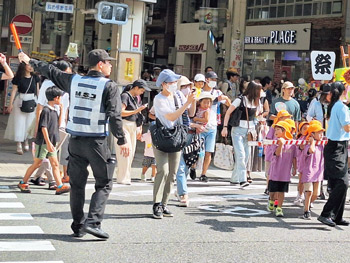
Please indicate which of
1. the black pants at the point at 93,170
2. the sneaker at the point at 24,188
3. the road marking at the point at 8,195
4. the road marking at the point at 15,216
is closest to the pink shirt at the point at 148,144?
the sneaker at the point at 24,188

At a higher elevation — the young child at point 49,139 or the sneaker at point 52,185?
the young child at point 49,139

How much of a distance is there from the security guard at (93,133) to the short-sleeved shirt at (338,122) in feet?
9.74

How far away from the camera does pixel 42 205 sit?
33.4ft

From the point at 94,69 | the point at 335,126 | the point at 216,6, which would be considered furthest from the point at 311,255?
the point at 216,6

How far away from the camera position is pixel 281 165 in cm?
1046

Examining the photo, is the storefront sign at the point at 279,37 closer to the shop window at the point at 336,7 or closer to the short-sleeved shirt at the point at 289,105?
the shop window at the point at 336,7

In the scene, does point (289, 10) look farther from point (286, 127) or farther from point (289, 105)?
point (286, 127)

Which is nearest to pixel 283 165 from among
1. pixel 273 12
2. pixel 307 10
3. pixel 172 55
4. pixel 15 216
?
pixel 15 216

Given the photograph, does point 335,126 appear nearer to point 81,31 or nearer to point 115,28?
point 115,28

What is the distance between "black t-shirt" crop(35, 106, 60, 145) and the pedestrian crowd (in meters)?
0.01

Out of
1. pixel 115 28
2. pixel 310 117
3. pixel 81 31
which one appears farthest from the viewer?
pixel 81 31

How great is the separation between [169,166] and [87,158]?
6.03 ft

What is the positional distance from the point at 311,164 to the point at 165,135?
217 centimetres

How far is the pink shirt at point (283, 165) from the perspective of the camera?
1043cm
